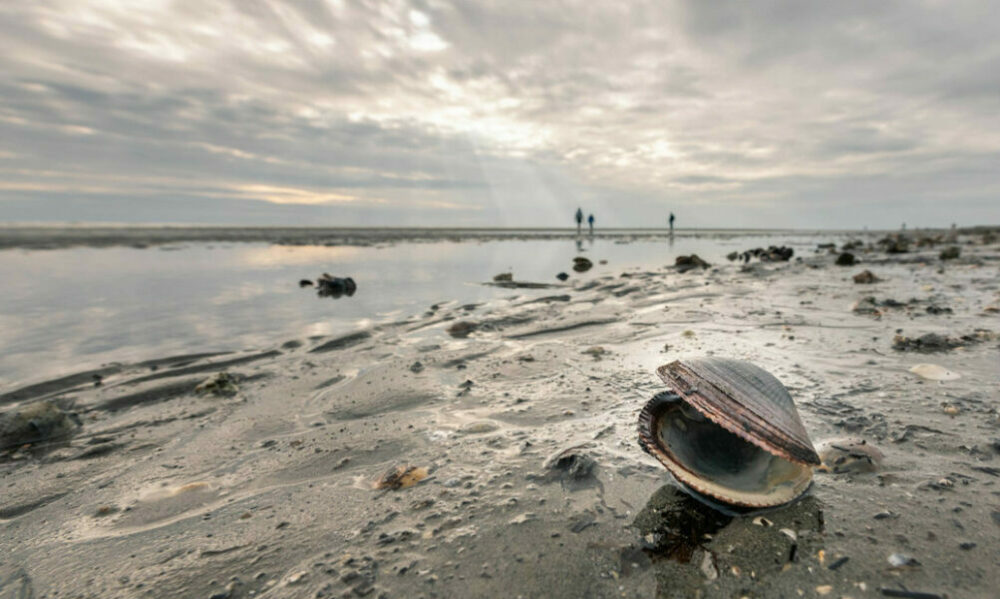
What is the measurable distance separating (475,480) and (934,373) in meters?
4.39

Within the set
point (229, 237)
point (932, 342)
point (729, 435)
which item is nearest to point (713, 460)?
point (729, 435)

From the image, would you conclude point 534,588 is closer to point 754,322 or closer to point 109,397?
point 109,397

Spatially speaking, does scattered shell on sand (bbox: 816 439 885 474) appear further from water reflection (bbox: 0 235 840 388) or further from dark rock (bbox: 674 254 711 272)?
dark rock (bbox: 674 254 711 272)

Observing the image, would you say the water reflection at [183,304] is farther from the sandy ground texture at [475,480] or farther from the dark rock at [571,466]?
the dark rock at [571,466]

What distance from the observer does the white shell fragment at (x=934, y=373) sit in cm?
395

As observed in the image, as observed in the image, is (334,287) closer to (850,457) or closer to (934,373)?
(850,457)

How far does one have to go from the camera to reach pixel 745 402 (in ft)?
8.11

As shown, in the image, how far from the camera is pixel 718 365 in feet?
9.04

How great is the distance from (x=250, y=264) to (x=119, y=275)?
4190mm

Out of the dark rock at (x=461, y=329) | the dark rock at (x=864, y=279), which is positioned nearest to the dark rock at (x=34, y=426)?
the dark rock at (x=461, y=329)

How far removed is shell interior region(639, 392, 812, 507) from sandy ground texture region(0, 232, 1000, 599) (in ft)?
0.41

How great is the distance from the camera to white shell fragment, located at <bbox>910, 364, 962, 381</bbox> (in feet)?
13.0

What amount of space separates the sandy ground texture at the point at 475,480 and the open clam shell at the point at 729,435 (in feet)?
→ 0.52

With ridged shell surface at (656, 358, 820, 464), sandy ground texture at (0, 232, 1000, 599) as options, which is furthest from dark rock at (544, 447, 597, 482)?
ridged shell surface at (656, 358, 820, 464)
